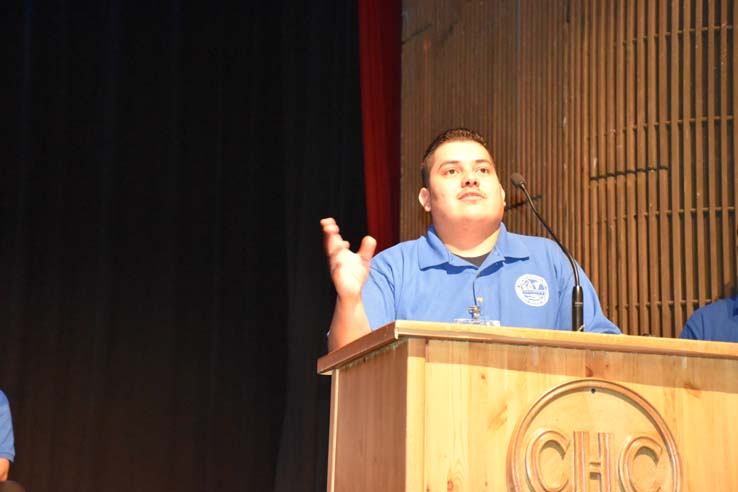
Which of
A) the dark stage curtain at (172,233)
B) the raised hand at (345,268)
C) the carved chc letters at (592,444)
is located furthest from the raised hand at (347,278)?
the dark stage curtain at (172,233)

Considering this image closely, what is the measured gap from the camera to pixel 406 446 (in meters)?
1.96

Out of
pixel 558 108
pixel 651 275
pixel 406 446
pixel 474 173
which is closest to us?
pixel 406 446

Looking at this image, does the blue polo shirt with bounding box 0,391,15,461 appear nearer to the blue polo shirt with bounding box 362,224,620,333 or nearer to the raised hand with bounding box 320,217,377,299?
the blue polo shirt with bounding box 362,224,620,333

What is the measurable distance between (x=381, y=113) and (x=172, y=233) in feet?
5.17

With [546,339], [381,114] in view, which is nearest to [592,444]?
[546,339]

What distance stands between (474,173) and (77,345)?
3.29 metres

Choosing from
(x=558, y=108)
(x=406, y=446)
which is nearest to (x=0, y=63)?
(x=558, y=108)

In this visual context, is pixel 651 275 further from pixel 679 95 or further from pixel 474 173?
pixel 474 173

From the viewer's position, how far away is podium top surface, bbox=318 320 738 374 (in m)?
1.99

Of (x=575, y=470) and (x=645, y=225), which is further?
(x=645, y=225)

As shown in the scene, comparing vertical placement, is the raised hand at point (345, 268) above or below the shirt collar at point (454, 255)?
below

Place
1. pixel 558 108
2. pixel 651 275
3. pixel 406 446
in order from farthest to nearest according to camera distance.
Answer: pixel 558 108 < pixel 651 275 < pixel 406 446

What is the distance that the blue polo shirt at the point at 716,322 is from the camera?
3.91 metres

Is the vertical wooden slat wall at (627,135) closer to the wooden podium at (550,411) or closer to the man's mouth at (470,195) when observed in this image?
the man's mouth at (470,195)
